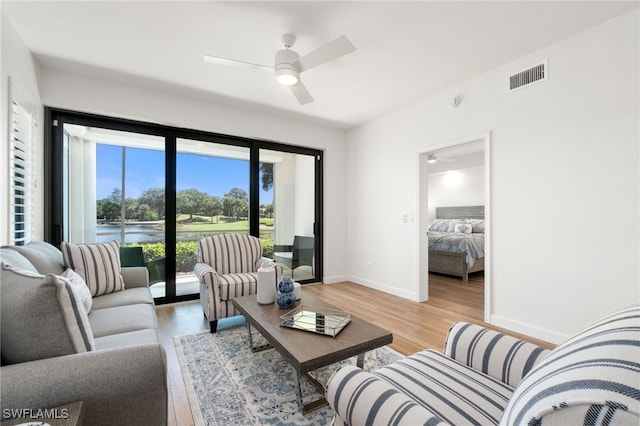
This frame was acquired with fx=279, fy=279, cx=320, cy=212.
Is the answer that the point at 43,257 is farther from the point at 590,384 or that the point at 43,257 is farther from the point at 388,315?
the point at 388,315

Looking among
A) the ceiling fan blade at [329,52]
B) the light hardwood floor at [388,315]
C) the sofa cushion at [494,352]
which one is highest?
the ceiling fan blade at [329,52]

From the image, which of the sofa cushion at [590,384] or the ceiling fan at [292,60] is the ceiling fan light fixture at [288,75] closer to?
the ceiling fan at [292,60]

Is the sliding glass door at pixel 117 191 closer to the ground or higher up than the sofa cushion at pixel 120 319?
higher up

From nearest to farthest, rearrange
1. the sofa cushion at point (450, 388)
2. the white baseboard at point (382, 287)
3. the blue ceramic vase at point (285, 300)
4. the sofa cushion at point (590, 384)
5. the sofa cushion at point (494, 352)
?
the sofa cushion at point (590, 384), the sofa cushion at point (450, 388), the sofa cushion at point (494, 352), the blue ceramic vase at point (285, 300), the white baseboard at point (382, 287)

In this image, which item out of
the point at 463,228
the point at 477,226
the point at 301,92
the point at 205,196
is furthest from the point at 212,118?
the point at 477,226

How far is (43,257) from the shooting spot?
193cm

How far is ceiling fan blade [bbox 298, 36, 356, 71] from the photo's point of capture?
6.60 ft

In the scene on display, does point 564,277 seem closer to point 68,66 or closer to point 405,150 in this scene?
point 405,150

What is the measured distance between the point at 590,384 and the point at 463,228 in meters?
6.38

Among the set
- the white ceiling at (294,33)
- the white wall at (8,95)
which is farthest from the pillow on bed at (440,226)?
the white wall at (8,95)

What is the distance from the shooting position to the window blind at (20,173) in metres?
2.21

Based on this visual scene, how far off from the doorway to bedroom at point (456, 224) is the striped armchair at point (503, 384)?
6.97 ft

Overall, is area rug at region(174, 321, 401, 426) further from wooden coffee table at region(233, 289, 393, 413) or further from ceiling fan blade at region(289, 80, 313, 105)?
ceiling fan blade at region(289, 80, 313, 105)

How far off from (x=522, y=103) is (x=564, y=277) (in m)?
1.73
